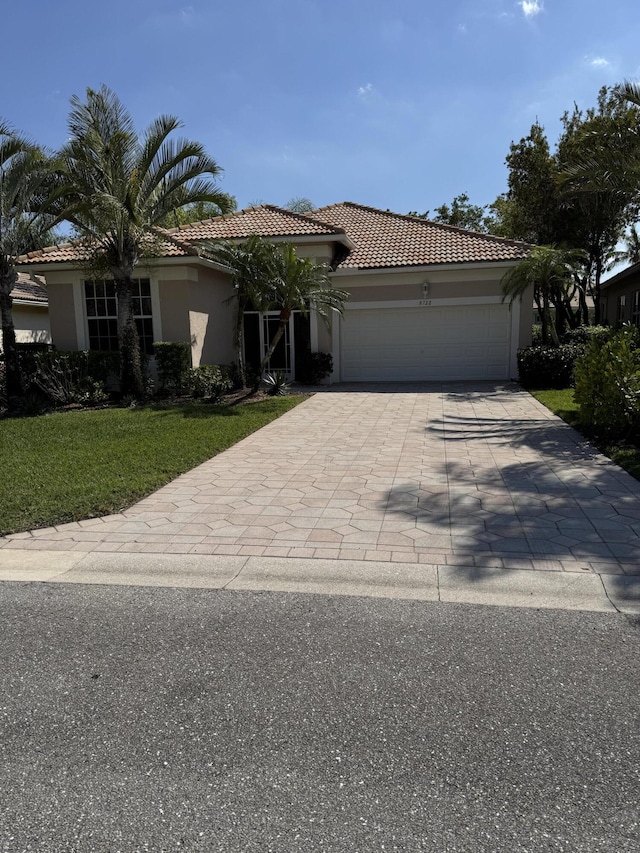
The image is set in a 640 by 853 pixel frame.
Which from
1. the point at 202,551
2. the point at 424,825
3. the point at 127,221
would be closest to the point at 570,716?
the point at 424,825

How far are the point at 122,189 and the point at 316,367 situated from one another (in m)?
7.27

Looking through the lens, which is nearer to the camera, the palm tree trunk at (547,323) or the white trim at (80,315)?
the white trim at (80,315)

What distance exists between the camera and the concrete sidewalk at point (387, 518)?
466 centimetres

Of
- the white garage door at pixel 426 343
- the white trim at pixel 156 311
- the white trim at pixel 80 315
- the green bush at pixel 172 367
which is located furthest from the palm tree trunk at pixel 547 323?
the white trim at pixel 80 315

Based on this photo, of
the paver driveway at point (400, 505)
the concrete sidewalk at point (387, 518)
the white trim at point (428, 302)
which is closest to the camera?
the concrete sidewalk at point (387, 518)

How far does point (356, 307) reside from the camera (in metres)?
18.3

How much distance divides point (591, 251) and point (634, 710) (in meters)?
25.6

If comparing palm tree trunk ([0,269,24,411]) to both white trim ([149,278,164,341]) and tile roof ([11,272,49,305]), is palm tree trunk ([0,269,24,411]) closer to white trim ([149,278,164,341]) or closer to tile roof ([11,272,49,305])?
white trim ([149,278,164,341])

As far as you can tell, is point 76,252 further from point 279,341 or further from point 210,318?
point 279,341

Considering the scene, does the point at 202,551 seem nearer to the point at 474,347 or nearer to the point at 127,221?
the point at 127,221

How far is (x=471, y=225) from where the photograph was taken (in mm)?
37844

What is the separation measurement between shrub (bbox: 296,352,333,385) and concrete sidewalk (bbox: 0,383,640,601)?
27.5ft

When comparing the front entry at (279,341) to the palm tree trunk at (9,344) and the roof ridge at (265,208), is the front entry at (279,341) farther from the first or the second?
the palm tree trunk at (9,344)

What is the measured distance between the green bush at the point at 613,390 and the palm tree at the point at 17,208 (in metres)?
11.9
